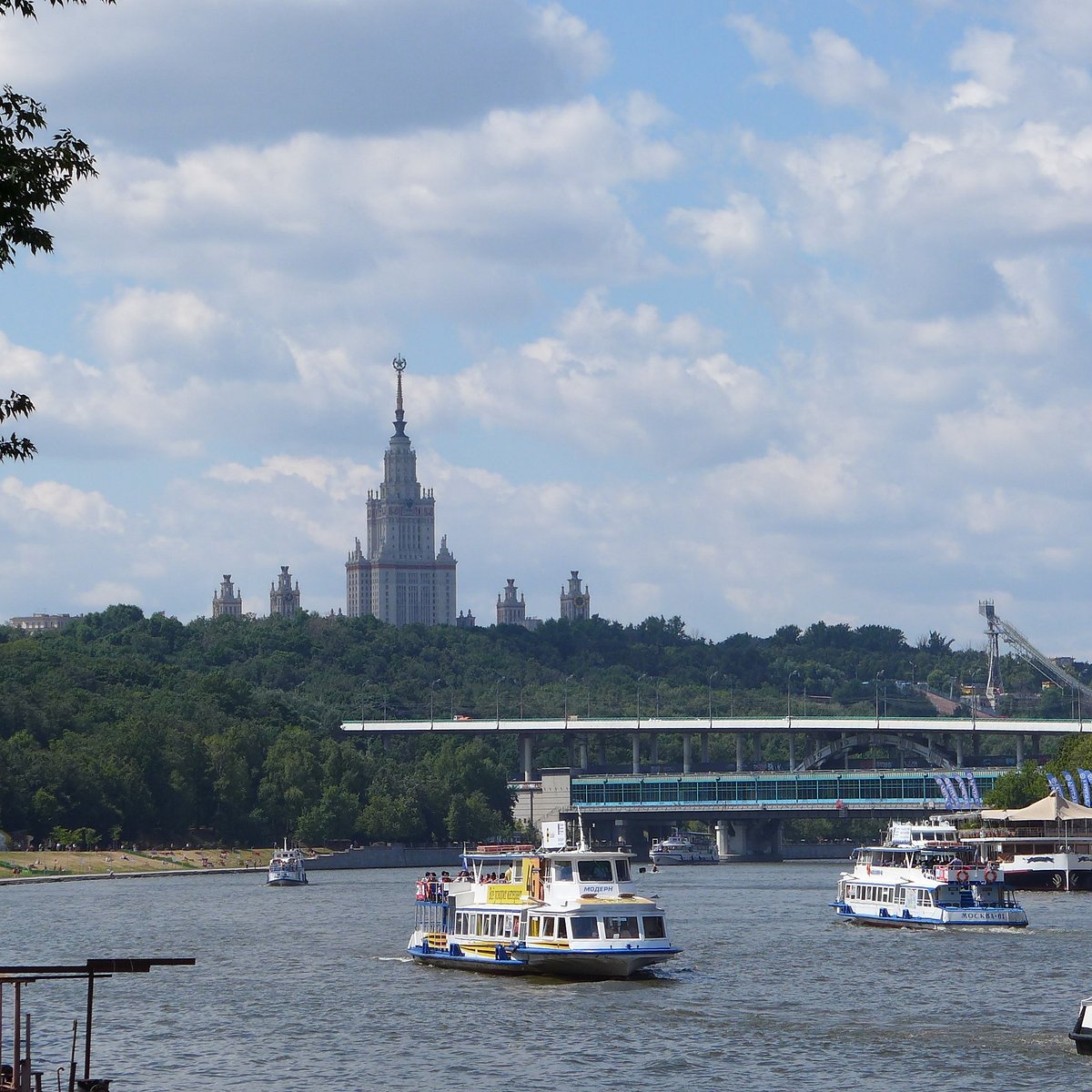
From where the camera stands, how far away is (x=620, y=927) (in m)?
87.3

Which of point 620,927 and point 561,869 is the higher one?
point 561,869

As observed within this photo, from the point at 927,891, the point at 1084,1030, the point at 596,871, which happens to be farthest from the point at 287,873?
the point at 1084,1030

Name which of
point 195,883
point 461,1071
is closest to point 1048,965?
point 461,1071

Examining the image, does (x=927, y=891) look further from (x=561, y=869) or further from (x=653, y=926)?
(x=561, y=869)

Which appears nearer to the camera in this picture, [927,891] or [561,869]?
[561,869]

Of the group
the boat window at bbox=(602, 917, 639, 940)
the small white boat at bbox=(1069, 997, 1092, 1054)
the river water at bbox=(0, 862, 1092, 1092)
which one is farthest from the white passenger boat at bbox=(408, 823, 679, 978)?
the small white boat at bbox=(1069, 997, 1092, 1054)

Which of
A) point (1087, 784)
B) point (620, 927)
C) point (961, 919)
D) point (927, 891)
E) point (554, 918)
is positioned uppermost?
point (1087, 784)

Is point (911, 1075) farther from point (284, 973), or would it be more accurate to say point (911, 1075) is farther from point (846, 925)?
point (846, 925)

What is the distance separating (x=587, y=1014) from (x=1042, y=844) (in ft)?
380

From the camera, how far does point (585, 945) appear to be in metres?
86.4

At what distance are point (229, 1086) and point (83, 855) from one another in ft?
462

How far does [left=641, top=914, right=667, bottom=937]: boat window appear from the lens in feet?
288

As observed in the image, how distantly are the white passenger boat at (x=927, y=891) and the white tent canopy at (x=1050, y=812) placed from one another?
212 ft

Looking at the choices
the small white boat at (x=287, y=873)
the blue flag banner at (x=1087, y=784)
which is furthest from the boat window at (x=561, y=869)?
the blue flag banner at (x=1087, y=784)
